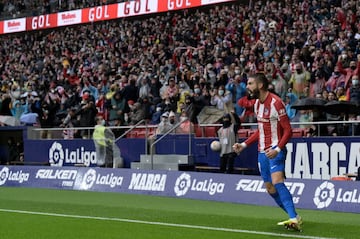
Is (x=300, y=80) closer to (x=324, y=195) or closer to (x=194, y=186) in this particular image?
(x=194, y=186)

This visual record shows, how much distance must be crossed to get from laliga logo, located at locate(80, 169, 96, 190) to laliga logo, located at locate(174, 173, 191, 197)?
12.3 ft

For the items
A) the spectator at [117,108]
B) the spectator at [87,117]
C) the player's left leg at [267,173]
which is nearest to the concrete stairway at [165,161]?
the spectator at [117,108]

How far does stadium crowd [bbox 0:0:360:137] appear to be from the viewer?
2180 cm

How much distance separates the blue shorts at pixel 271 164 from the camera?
1072cm

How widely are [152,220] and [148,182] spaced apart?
7.43 metres

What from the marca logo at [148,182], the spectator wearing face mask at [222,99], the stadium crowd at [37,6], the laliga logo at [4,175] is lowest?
the laliga logo at [4,175]

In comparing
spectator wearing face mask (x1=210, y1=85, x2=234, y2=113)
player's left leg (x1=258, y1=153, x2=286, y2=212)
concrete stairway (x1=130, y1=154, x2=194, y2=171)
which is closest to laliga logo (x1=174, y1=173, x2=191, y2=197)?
concrete stairway (x1=130, y1=154, x2=194, y2=171)

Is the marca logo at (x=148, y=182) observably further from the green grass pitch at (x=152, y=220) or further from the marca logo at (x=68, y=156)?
the marca logo at (x=68, y=156)

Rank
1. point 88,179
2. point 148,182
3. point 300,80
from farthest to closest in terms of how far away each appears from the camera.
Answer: point 88,179, point 300,80, point 148,182

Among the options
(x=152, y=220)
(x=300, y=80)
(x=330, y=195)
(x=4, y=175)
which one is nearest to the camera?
(x=152, y=220)

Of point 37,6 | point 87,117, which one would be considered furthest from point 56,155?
point 37,6

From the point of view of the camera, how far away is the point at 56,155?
27438 mm

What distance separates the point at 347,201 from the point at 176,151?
373 inches

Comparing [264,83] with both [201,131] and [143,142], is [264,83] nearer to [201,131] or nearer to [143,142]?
[201,131]
